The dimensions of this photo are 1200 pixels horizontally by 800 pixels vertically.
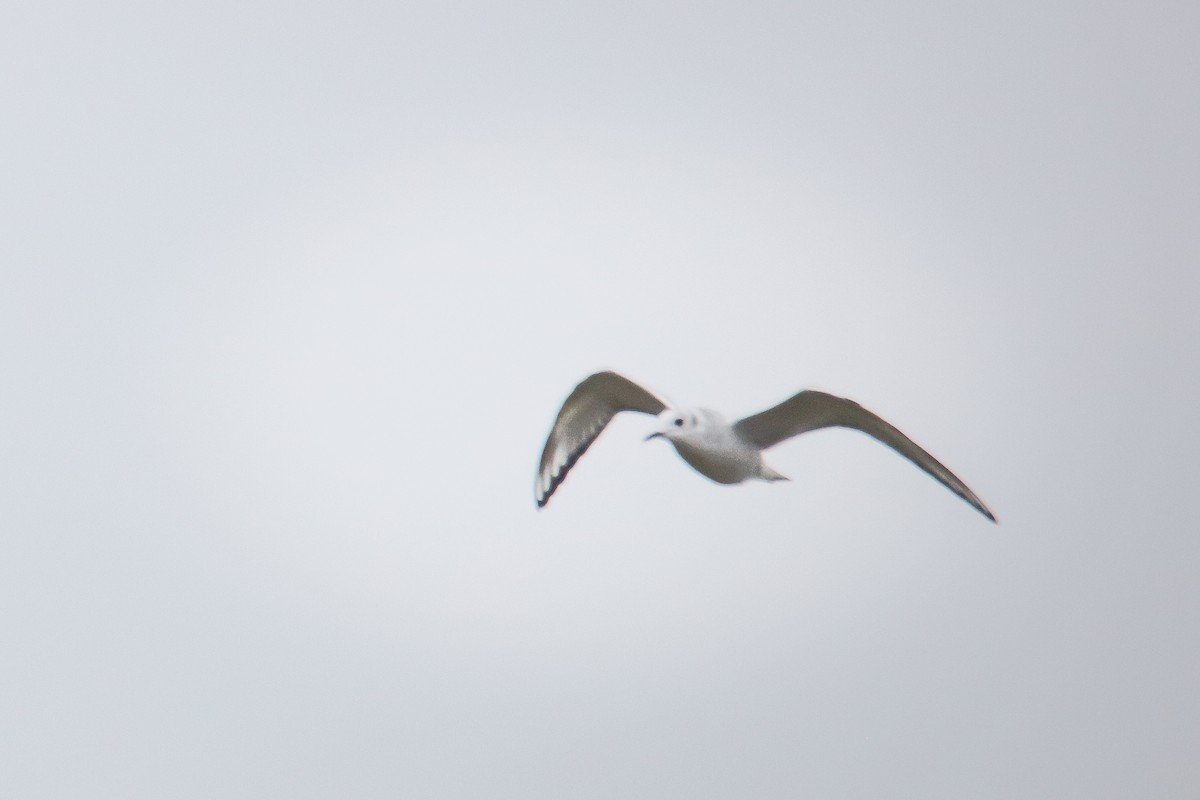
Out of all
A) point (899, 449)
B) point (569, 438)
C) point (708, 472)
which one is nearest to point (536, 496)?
point (569, 438)

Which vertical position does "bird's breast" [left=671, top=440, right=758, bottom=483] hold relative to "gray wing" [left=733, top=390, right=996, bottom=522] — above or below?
below

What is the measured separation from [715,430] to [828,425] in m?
0.53

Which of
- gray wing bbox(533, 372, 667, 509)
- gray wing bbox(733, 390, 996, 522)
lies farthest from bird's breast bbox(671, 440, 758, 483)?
gray wing bbox(533, 372, 667, 509)

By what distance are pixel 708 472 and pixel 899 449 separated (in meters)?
0.75

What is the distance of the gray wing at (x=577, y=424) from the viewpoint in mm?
5891

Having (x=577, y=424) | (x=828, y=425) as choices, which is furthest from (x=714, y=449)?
(x=577, y=424)

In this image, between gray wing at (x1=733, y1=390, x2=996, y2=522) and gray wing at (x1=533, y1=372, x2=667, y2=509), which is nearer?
gray wing at (x1=733, y1=390, x2=996, y2=522)

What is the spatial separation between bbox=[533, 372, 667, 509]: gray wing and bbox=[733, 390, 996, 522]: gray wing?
0.52 metres

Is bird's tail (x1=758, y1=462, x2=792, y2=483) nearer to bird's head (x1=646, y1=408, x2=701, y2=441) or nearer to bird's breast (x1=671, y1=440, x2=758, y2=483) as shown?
bird's breast (x1=671, y1=440, x2=758, y2=483)

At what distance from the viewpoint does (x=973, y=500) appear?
17.0 ft

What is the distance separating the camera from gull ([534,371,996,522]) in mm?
5285

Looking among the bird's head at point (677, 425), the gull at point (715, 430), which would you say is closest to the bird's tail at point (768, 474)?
the gull at point (715, 430)

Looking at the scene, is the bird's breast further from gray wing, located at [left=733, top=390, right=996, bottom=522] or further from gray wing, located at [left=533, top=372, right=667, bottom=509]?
gray wing, located at [left=533, top=372, right=667, bottom=509]

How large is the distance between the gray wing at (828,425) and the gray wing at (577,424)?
1.72 ft
